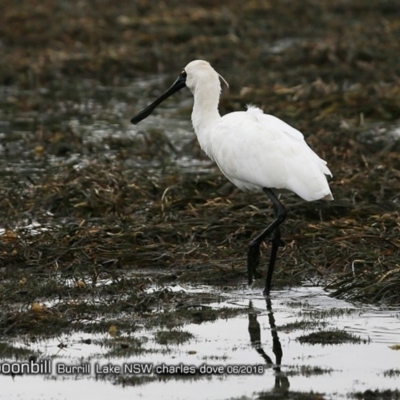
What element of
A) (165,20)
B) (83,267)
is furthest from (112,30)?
(83,267)

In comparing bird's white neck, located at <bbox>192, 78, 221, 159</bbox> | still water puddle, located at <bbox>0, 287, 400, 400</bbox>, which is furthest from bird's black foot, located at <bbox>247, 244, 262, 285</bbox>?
bird's white neck, located at <bbox>192, 78, 221, 159</bbox>

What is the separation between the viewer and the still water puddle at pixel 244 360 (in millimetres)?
6695

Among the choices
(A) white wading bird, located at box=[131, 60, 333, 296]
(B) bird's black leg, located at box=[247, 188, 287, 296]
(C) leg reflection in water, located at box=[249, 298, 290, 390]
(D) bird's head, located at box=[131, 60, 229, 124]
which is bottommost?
(C) leg reflection in water, located at box=[249, 298, 290, 390]

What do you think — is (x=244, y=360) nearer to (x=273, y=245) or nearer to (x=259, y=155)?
(x=273, y=245)

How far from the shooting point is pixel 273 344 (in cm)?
765

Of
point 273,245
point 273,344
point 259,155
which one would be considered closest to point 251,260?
point 273,245

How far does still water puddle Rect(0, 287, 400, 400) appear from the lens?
670 cm

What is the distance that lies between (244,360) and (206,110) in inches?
130

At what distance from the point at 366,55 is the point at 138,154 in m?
7.45

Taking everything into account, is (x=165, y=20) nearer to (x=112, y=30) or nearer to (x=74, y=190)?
(x=112, y=30)

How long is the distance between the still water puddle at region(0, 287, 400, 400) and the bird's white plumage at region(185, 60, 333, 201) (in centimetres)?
101

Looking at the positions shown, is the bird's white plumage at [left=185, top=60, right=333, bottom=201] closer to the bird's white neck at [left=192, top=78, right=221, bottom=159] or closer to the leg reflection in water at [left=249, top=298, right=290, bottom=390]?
the bird's white neck at [left=192, top=78, right=221, bottom=159]

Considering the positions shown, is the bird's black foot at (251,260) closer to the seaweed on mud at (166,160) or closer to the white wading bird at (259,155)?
the white wading bird at (259,155)

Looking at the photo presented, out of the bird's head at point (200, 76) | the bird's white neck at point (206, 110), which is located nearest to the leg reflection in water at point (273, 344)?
the bird's white neck at point (206, 110)
